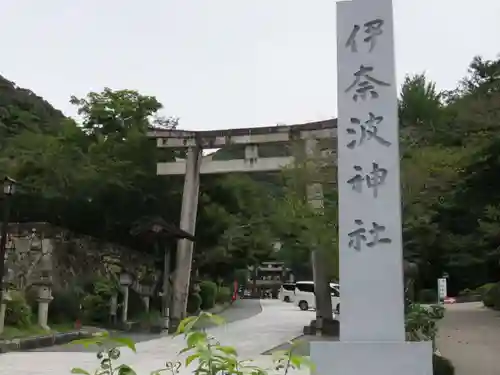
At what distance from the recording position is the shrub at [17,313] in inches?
514

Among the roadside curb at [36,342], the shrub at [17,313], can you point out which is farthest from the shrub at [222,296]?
the roadside curb at [36,342]

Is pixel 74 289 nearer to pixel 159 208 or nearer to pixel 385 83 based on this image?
pixel 159 208

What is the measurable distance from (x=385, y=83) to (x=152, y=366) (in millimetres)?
6534

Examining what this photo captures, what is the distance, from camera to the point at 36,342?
11953mm

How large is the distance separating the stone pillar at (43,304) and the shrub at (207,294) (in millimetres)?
9990

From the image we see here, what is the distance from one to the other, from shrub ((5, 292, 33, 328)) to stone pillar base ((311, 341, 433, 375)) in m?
10.7

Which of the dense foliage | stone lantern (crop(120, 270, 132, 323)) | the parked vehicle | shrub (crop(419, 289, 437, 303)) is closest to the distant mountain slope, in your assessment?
the dense foliage

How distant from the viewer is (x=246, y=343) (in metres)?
13.1

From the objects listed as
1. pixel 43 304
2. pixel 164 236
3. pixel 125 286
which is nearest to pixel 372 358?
pixel 43 304

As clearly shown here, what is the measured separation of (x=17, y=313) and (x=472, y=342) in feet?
31.3

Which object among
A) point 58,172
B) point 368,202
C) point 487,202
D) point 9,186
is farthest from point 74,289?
point 368,202

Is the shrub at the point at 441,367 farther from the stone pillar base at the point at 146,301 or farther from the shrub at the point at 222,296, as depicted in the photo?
the shrub at the point at 222,296

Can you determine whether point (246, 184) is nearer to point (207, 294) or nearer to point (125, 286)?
point (125, 286)

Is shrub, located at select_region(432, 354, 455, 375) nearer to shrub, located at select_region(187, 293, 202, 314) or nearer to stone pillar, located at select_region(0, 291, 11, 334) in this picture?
stone pillar, located at select_region(0, 291, 11, 334)
